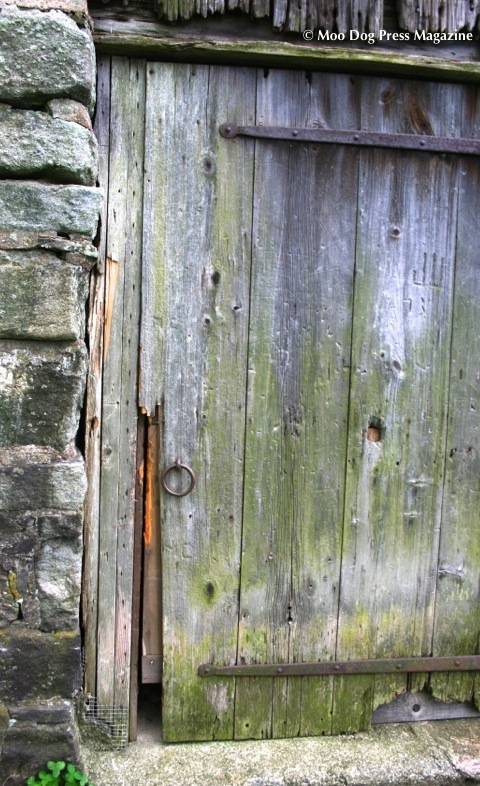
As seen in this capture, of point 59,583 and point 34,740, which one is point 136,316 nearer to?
point 59,583

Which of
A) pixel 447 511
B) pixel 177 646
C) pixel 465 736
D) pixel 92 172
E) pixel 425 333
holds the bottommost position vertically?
pixel 465 736

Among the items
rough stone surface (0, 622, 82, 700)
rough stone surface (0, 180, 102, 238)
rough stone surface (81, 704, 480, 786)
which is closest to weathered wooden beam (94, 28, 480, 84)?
rough stone surface (0, 180, 102, 238)

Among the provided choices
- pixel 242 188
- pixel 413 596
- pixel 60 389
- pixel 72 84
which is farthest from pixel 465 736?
pixel 72 84

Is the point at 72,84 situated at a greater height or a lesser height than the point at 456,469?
greater

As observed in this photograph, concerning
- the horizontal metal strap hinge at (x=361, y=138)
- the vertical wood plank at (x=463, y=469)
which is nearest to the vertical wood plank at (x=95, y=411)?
the horizontal metal strap hinge at (x=361, y=138)

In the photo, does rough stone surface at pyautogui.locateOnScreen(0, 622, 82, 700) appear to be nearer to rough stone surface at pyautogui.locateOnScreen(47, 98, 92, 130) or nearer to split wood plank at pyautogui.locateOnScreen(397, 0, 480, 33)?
rough stone surface at pyautogui.locateOnScreen(47, 98, 92, 130)

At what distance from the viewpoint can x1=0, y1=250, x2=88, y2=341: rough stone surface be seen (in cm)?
167

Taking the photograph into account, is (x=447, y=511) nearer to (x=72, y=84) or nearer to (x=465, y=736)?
(x=465, y=736)

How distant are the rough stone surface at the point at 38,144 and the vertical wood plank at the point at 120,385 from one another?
301 mm

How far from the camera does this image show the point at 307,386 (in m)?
2.09

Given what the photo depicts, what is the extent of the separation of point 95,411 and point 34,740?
3.12 feet

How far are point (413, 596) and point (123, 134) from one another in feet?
5.87

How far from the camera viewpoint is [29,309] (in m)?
1.68

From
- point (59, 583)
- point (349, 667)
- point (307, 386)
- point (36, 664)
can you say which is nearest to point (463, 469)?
point (307, 386)
